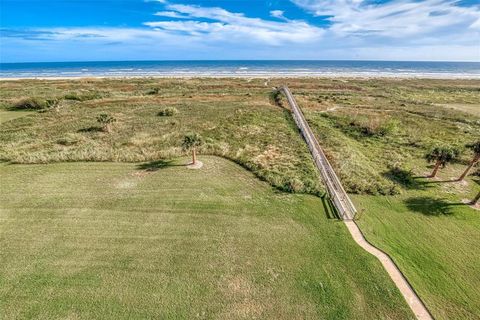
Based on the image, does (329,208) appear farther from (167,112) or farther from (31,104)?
(31,104)

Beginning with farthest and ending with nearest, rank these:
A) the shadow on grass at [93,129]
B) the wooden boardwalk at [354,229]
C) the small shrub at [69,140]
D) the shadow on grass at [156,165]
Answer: the shadow on grass at [93,129] < the small shrub at [69,140] < the shadow on grass at [156,165] < the wooden boardwalk at [354,229]

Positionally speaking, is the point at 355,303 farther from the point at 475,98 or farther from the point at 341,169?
the point at 475,98

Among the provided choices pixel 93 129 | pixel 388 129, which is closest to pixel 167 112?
pixel 93 129

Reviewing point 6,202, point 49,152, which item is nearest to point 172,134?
point 49,152

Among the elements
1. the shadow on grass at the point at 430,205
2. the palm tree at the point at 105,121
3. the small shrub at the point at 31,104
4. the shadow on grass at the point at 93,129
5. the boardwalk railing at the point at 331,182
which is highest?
the small shrub at the point at 31,104

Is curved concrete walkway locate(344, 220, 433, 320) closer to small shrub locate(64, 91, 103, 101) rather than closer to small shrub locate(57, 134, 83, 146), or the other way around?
small shrub locate(57, 134, 83, 146)

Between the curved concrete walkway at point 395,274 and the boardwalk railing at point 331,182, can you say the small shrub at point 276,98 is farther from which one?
the curved concrete walkway at point 395,274

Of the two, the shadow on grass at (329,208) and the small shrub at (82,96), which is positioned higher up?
the small shrub at (82,96)

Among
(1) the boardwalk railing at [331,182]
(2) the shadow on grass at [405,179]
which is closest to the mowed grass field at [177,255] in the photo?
(1) the boardwalk railing at [331,182]
